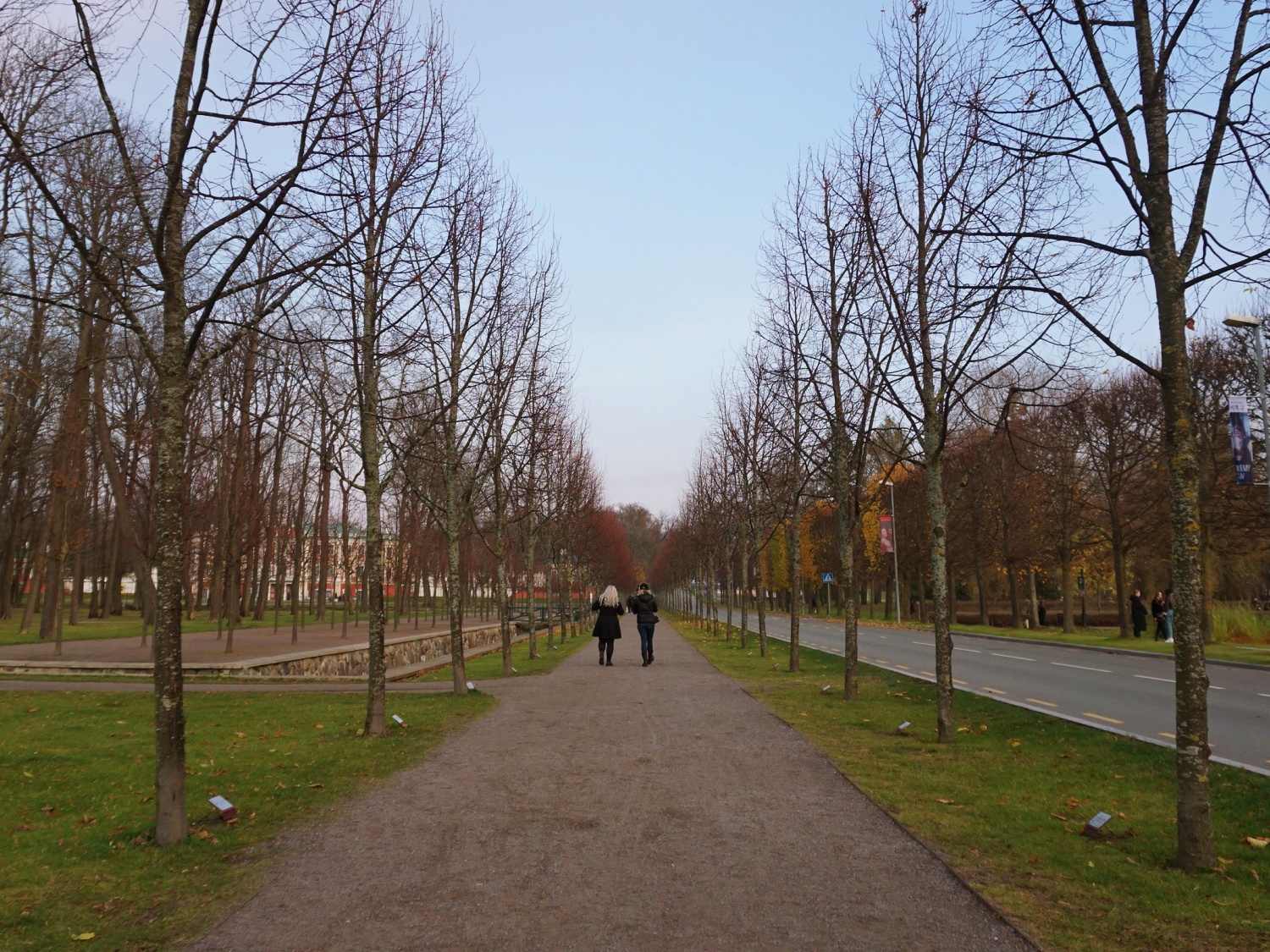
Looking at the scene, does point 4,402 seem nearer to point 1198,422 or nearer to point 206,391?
point 206,391

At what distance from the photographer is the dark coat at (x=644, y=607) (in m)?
22.6

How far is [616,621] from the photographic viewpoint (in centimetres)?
2289

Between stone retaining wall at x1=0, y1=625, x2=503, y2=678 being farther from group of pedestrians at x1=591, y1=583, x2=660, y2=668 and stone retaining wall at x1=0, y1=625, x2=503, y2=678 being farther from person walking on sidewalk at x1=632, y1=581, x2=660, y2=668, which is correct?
person walking on sidewalk at x1=632, y1=581, x2=660, y2=668

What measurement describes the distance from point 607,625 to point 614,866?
55.0ft

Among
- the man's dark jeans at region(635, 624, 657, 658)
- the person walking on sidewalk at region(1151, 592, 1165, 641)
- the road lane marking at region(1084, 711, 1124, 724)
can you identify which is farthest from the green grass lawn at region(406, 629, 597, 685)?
the person walking on sidewalk at region(1151, 592, 1165, 641)

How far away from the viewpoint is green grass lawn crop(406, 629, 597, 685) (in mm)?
19734

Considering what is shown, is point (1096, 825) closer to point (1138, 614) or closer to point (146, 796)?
point (146, 796)

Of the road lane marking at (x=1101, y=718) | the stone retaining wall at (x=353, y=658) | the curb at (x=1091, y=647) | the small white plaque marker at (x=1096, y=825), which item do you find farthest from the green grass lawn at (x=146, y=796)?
the curb at (x=1091, y=647)

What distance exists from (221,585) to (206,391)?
6905 millimetres

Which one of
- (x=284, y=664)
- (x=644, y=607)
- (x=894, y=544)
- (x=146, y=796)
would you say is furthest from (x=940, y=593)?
(x=894, y=544)

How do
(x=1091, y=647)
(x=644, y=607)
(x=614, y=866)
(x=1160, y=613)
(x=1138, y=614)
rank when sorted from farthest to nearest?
(x=1138, y=614) < (x=1160, y=613) < (x=1091, y=647) < (x=644, y=607) < (x=614, y=866)

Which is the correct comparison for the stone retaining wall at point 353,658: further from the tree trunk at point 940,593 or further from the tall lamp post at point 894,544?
the tall lamp post at point 894,544

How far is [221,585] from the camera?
31.1 meters

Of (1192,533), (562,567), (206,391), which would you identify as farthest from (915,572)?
(1192,533)
